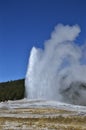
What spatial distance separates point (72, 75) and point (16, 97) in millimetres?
39704

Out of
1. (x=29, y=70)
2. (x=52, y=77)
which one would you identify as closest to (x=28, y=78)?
(x=29, y=70)

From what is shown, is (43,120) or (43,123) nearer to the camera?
(43,123)

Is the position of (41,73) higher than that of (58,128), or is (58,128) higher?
(41,73)

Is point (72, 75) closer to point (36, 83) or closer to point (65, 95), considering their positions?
point (65, 95)

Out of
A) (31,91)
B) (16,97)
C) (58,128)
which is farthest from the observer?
(16,97)

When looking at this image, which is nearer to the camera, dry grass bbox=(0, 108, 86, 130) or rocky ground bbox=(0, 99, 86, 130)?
dry grass bbox=(0, 108, 86, 130)

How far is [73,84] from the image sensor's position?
6447 inches

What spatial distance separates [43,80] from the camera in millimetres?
147625

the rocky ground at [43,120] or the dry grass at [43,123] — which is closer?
the dry grass at [43,123]

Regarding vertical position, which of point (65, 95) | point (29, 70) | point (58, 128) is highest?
point (29, 70)

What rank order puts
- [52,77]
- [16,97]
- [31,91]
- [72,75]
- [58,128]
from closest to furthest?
1. [58,128]
2. [31,91]
3. [52,77]
4. [72,75]
5. [16,97]

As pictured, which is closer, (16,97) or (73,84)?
(73,84)

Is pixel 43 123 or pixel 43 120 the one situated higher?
pixel 43 120

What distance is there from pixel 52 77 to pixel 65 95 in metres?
8.91
